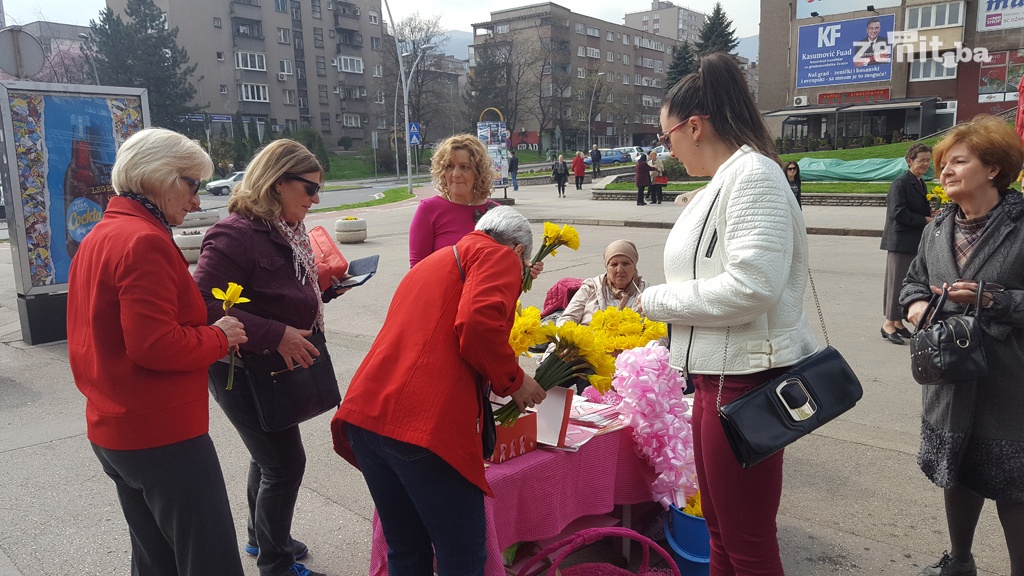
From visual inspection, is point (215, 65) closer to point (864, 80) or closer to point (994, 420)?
point (864, 80)

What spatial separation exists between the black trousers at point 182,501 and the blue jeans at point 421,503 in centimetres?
52

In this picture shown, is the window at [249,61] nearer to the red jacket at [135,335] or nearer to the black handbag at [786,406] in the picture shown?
the red jacket at [135,335]

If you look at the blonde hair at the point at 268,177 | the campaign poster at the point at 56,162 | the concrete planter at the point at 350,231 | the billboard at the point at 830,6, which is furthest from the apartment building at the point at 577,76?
the blonde hair at the point at 268,177

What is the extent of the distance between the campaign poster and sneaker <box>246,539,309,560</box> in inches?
211

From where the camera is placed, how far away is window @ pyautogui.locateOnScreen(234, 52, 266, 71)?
6400cm

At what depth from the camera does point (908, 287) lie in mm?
3008

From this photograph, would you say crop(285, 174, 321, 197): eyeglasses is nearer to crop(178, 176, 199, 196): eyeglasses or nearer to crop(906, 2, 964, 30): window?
crop(178, 176, 199, 196): eyeglasses

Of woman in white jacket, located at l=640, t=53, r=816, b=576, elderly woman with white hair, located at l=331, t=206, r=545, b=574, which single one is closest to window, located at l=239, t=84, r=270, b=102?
elderly woman with white hair, located at l=331, t=206, r=545, b=574

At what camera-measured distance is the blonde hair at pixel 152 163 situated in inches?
87.4

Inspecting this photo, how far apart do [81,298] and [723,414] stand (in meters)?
1.95

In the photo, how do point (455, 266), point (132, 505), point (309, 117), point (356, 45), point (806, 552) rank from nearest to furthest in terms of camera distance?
point (455, 266) < point (132, 505) < point (806, 552) < point (309, 117) < point (356, 45)

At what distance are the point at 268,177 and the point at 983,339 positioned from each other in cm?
285

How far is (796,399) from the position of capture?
198 cm

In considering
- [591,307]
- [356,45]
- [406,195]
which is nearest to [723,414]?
[591,307]
